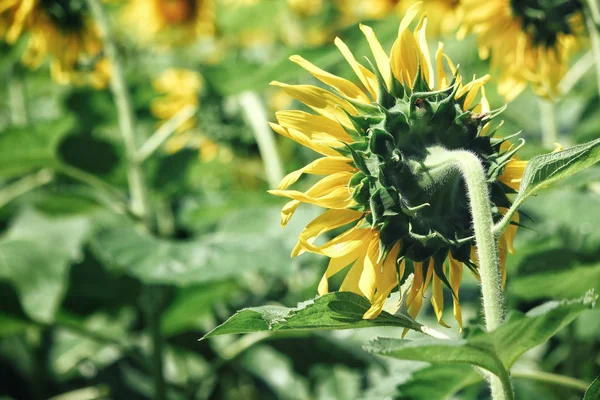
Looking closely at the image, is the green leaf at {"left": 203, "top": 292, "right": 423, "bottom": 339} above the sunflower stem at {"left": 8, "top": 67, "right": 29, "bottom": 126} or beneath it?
above

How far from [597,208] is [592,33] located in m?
0.56

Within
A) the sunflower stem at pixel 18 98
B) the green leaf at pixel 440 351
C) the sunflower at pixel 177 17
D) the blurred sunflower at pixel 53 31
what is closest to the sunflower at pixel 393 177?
the green leaf at pixel 440 351

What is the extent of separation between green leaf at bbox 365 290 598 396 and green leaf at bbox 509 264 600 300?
0.71 metres

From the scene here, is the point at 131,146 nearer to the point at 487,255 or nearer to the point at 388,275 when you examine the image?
the point at 388,275

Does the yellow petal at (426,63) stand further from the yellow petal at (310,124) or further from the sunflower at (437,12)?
the sunflower at (437,12)

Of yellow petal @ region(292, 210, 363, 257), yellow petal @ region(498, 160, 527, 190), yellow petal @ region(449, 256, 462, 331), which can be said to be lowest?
yellow petal @ region(449, 256, 462, 331)

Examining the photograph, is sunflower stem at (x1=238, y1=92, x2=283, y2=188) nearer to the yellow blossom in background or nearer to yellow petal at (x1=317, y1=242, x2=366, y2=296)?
the yellow blossom in background

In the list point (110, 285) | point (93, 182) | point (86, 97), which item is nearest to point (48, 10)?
point (86, 97)

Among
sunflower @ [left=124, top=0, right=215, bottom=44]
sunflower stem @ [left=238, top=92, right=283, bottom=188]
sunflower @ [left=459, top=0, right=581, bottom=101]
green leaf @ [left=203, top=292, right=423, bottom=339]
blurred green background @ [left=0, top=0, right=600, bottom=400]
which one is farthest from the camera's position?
sunflower @ [left=124, top=0, right=215, bottom=44]

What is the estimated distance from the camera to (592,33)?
1300 mm

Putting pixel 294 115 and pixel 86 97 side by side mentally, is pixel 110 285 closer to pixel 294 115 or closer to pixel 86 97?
pixel 86 97

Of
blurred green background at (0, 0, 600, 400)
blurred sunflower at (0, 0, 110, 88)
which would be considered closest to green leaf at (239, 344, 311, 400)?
blurred green background at (0, 0, 600, 400)

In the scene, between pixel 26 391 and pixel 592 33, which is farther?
pixel 26 391

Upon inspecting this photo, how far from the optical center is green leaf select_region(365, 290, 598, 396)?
24.6 inches
